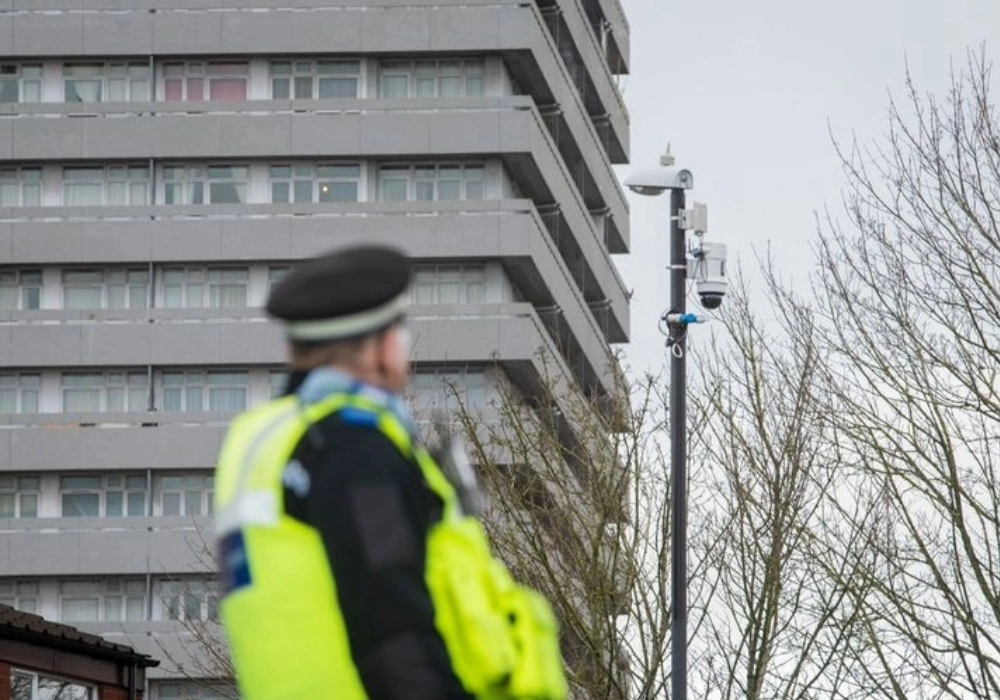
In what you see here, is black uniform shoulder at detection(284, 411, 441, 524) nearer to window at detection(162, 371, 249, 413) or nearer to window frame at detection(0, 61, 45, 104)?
window at detection(162, 371, 249, 413)

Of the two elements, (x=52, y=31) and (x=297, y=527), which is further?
(x=52, y=31)

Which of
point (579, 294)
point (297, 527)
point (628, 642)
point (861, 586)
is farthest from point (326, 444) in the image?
point (579, 294)

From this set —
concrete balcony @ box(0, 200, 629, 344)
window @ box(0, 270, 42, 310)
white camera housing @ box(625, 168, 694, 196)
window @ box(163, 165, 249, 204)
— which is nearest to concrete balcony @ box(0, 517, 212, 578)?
concrete balcony @ box(0, 200, 629, 344)

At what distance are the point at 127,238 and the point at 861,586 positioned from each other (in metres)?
55.8

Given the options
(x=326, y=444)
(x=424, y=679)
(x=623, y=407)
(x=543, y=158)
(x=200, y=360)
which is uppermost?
(x=543, y=158)

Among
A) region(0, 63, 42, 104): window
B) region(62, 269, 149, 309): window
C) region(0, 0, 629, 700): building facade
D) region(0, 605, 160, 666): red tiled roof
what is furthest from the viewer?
region(0, 63, 42, 104): window

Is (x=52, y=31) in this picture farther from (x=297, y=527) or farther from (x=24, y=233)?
(x=297, y=527)

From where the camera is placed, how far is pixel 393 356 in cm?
487

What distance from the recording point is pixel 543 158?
82812 mm

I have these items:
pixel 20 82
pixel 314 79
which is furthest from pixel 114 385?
pixel 314 79

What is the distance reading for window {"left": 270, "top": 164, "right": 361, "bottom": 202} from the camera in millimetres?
81750

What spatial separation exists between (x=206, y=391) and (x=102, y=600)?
7.08 metres

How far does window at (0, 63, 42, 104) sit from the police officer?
79.1 m

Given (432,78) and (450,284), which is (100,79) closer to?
(432,78)
